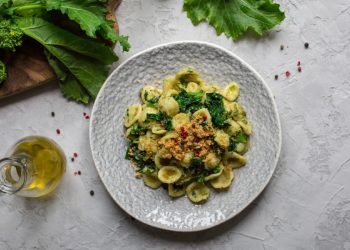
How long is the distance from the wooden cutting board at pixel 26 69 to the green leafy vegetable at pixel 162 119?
2.72ft

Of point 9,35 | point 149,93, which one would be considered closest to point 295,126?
point 149,93

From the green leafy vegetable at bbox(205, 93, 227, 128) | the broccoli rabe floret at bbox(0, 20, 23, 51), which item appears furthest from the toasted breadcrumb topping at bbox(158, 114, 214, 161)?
the broccoli rabe floret at bbox(0, 20, 23, 51)

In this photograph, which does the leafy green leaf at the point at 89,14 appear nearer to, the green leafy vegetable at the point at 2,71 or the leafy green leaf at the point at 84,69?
the leafy green leaf at the point at 84,69

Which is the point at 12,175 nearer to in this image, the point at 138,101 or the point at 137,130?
the point at 137,130

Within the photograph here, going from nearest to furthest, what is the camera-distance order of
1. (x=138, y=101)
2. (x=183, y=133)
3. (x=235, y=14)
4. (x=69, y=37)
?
(x=183, y=133) → (x=69, y=37) → (x=235, y=14) → (x=138, y=101)

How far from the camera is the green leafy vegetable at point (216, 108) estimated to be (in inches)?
135

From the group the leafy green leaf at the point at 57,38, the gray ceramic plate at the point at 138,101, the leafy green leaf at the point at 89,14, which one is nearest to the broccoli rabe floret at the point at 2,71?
the leafy green leaf at the point at 57,38

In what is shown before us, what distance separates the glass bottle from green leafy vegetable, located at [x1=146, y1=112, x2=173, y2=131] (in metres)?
0.75

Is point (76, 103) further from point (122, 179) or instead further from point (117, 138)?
point (122, 179)

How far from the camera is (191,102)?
3465mm

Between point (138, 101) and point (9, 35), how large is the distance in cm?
106

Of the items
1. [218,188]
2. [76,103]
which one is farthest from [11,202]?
[218,188]

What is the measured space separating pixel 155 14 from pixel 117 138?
3.35 ft

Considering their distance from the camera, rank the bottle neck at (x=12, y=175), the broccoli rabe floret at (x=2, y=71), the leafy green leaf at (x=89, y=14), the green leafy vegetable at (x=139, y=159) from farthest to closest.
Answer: the green leafy vegetable at (x=139, y=159)
the broccoli rabe floret at (x=2, y=71)
the bottle neck at (x=12, y=175)
the leafy green leaf at (x=89, y=14)
